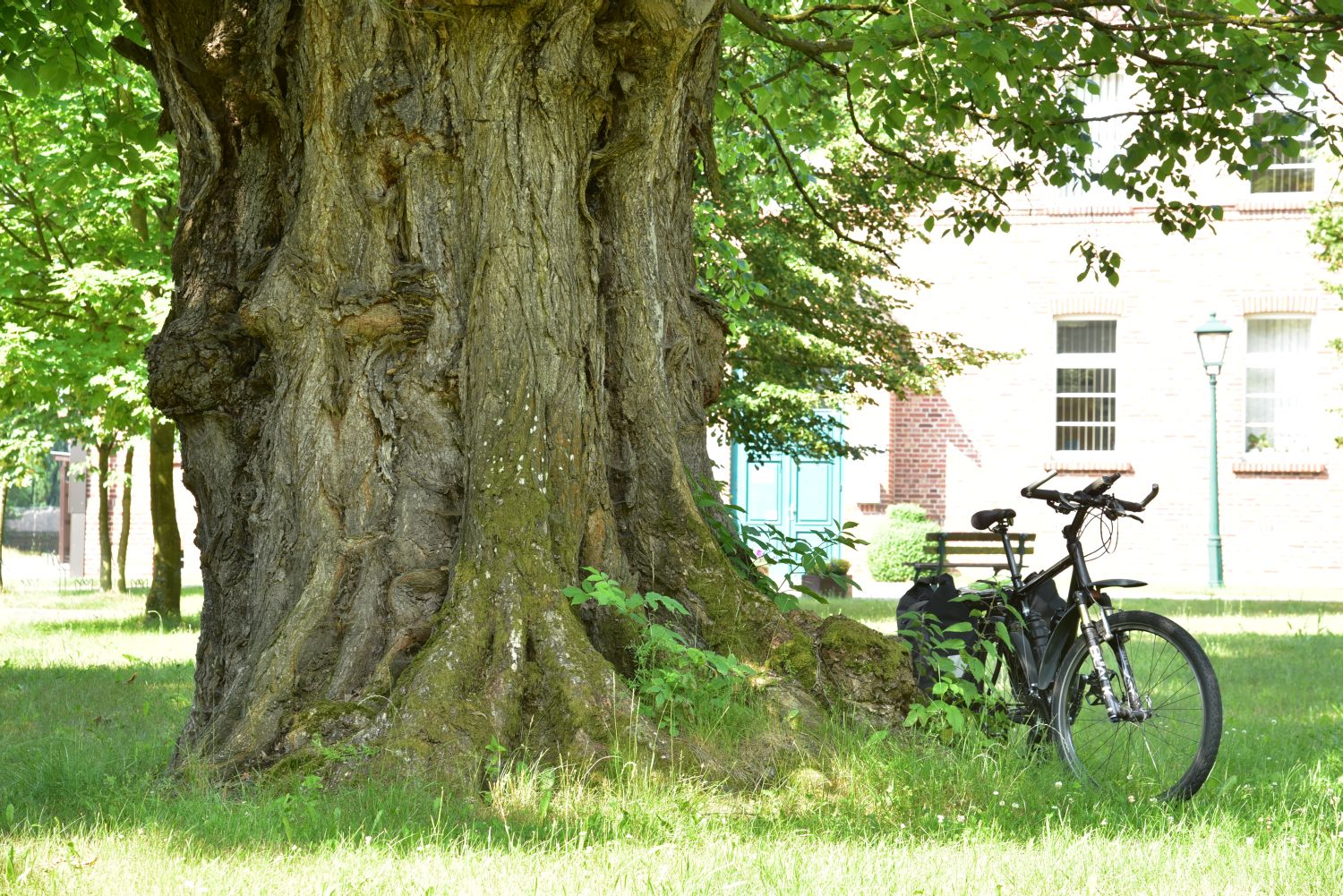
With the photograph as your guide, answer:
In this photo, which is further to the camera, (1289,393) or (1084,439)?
(1084,439)

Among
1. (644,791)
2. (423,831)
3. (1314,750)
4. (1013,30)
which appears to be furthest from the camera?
(1013,30)

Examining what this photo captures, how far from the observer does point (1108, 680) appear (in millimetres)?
4520

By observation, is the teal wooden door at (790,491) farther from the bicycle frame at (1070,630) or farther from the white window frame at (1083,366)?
the bicycle frame at (1070,630)

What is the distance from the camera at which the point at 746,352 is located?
15.3m

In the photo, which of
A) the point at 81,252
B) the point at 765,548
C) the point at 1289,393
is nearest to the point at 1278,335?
the point at 1289,393

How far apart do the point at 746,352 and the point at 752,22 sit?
28.5 ft

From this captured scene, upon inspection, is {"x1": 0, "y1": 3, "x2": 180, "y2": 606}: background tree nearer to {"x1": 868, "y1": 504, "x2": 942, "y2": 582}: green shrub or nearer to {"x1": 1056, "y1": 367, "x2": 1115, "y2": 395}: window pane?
{"x1": 868, "y1": 504, "x2": 942, "y2": 582}: green shrub

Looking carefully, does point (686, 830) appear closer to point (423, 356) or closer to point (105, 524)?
point (423, 356)

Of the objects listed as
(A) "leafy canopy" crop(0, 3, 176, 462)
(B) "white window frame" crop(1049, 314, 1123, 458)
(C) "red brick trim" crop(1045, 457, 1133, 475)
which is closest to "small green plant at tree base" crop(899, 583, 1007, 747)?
(A) "leafy canopy" crop(0, 3, 176, 462)

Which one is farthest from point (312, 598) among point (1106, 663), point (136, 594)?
point (136, 594)

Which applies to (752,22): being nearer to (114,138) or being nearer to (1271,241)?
(114,138)

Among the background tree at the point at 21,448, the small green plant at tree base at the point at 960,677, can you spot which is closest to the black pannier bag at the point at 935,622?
the small green plant at tree base at the point at 960,677

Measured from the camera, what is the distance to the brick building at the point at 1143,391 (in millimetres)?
21359

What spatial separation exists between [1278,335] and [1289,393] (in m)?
0.97
